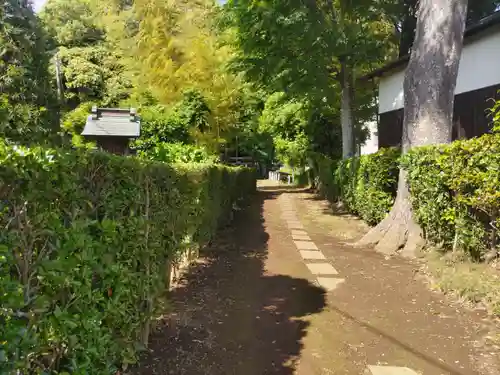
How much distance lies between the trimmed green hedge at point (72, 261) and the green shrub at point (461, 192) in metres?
3.77

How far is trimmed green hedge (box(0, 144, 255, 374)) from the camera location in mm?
1278

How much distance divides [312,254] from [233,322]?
10.1ft

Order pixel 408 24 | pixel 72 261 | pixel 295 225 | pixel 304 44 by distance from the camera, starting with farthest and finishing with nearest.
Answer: pixel 408 24, pixel 304 44, pixel 295 225, pixel 72 261

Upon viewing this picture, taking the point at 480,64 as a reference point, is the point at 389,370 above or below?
below

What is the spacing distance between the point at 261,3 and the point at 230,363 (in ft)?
31.5

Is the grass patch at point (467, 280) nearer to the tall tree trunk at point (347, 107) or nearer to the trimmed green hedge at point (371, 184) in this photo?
the trimmed green hedge at point (371, 184)

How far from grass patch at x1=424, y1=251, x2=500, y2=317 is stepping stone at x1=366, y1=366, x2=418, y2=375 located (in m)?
1.43

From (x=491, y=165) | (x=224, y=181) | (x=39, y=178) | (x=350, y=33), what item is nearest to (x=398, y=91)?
(x=350, y=33)

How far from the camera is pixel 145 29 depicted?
17141 mm

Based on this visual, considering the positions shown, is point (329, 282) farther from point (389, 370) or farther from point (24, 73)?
point (24, 73)

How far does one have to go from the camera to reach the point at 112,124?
332 inches

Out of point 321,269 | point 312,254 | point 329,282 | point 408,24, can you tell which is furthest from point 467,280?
point 408,24

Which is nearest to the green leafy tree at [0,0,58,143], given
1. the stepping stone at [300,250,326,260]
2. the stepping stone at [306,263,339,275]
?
the stepping stone at [300,250,326,260]

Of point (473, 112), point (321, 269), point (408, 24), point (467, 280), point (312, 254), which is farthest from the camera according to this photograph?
point (408, 24)
